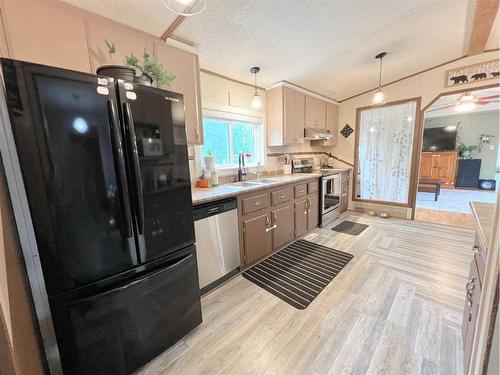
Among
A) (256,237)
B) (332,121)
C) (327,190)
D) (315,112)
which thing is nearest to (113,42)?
(256,237)

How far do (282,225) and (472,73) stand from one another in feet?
12.4

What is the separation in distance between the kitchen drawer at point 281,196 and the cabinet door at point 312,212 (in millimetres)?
570

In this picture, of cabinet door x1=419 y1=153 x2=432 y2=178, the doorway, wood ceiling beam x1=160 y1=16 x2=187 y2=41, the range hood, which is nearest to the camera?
wood ceiling beam x1=160 y1=16 x2=187 y2=41

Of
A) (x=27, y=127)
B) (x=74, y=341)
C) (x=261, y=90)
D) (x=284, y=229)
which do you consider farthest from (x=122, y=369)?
(x=261, y=90)

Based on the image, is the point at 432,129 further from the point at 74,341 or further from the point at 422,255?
the point at 74,341

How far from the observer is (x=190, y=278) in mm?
1495

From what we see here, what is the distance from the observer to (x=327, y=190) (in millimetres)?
3668

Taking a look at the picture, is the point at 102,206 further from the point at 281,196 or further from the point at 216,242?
the point at 281,196

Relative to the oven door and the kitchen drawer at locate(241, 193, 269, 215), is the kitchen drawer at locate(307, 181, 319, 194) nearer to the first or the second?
the oven door

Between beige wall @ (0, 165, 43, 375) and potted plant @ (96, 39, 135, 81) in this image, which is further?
potted plant @ (96, 39, 135, 81)

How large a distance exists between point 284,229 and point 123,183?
217 cm

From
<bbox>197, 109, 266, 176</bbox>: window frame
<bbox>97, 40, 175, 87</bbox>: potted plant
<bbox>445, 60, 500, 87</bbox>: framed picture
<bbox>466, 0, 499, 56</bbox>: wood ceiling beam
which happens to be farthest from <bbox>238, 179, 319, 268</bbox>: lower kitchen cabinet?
<bbox>445, 60, 500, 87</bbox>: framed picture

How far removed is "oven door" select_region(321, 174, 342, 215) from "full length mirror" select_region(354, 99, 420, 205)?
85 cm

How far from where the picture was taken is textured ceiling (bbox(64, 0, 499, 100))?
1.73m
